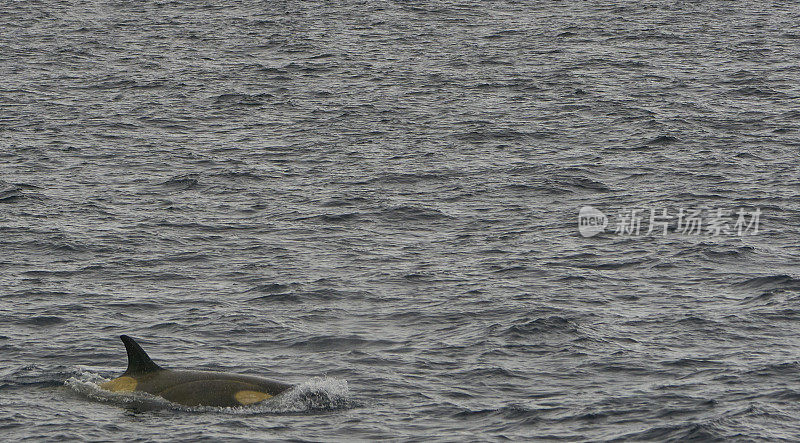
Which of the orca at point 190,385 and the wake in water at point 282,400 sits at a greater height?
the orca at point 190,385

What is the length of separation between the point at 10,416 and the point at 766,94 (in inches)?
1611

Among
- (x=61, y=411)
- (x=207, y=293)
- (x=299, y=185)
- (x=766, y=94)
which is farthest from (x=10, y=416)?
(x=766, y=94)

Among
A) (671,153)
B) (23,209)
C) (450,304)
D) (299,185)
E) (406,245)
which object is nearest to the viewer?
(450,304)

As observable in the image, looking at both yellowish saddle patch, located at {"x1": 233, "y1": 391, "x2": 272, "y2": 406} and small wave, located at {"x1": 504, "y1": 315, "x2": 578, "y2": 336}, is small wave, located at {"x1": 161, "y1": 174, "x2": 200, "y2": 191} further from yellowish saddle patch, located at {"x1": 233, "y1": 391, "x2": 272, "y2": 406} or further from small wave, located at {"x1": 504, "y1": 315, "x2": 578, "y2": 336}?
yellowish saddle patch, located at {"x1": 233, "y1": 391, "x2": 272, "y2": 406}

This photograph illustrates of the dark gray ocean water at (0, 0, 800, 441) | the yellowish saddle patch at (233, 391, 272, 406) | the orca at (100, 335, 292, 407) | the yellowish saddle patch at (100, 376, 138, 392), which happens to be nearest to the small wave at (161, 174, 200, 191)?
the dark gray ocean water at (0, 0, 800, 441)

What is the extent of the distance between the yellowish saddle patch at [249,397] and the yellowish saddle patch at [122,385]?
221cm

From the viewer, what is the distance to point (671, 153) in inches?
1816

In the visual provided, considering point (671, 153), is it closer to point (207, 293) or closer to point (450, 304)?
point (450, 304)

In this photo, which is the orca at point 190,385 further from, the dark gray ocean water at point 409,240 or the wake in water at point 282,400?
the dark gray ocean water at point 409,240

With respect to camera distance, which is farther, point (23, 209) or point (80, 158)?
point (80, 158)

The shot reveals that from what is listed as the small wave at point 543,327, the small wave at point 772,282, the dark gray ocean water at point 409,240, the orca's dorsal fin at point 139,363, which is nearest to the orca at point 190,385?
the orca's dorsal fin at point 139,363

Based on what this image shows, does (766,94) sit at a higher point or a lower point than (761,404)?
higher

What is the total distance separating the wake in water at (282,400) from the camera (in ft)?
78.6

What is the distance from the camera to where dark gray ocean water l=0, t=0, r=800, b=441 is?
24625 millimetres
